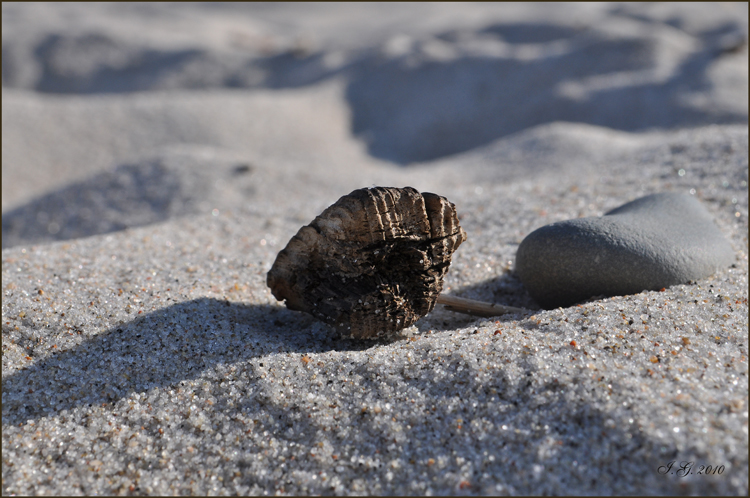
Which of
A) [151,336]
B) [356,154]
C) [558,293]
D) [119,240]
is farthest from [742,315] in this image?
[356,154]

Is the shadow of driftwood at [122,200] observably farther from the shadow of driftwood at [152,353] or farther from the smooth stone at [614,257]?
the smooth stone at [614,257]

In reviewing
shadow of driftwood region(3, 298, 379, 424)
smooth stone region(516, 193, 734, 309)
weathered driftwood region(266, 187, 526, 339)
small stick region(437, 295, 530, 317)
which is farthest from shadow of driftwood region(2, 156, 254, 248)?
smooth stone region(516, 193, 734, 309)

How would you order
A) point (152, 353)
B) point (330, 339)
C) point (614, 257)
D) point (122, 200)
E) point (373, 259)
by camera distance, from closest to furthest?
point (152, 353) < point (373, 259) < point (330, 339) < point (614, 257) < point (122, 200)

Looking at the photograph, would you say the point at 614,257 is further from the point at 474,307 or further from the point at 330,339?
the point at 330,339

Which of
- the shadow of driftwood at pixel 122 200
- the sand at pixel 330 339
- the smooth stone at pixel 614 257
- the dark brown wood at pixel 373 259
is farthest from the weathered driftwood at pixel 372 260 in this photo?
the shadow of driftwood at pixel 122 200

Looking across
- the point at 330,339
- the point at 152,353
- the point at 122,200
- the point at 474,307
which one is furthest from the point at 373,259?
the point at 122,200

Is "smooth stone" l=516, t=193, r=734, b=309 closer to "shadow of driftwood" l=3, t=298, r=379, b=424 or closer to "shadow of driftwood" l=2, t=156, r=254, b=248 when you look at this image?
"shadow of driftwood" l=3, t=298, r=379, b=424

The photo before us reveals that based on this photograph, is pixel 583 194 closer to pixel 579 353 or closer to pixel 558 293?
pixel 558 293
